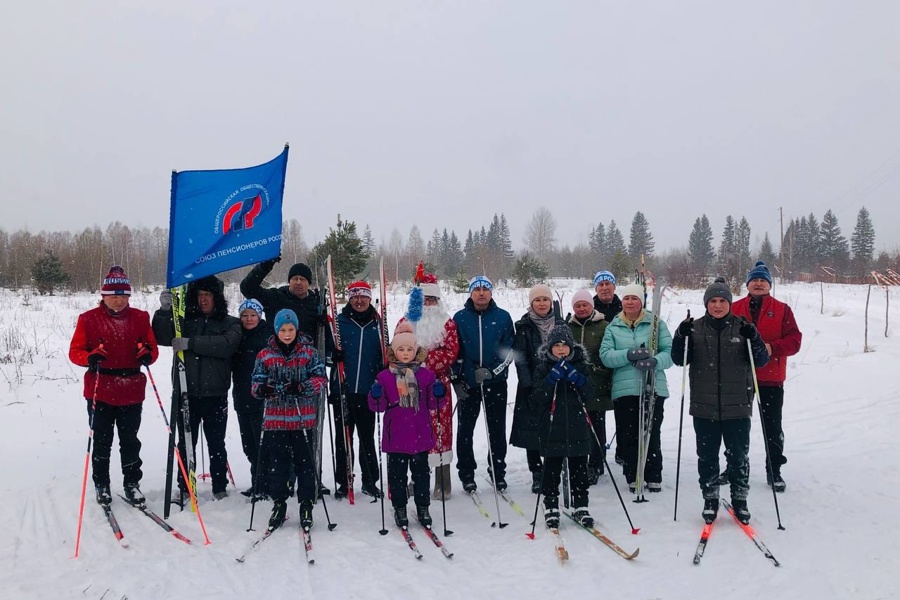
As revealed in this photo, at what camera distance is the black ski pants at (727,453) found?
4363 millimetres

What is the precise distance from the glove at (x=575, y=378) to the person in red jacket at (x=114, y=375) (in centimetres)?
347

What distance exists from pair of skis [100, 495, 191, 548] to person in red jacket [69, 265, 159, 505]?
0.20 feet

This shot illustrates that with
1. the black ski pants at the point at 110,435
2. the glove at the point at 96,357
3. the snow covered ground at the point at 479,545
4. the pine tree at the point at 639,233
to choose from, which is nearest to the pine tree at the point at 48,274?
the snow covered ground at the point at 479,545

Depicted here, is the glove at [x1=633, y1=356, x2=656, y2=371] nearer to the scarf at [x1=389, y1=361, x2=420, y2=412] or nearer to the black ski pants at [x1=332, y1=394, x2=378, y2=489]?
the scarf at [x1=389, y1=361, x2=420, y2=412]

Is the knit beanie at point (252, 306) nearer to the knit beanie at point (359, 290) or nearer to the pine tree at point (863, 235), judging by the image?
the knit beanie at point (359, 290)

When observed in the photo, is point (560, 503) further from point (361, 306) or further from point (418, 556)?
point (361, 306)

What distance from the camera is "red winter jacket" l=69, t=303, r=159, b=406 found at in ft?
15.2

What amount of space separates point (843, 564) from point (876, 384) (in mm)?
6962

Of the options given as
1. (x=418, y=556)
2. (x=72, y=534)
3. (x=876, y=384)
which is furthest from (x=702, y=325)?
(x=876, y=384)

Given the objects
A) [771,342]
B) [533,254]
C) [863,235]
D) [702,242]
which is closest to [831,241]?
[863,235]

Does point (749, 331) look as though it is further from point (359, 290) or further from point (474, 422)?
point (359, 290)

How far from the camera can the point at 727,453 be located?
4.43m

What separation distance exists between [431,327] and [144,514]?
291 cm

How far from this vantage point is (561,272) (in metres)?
72.9
